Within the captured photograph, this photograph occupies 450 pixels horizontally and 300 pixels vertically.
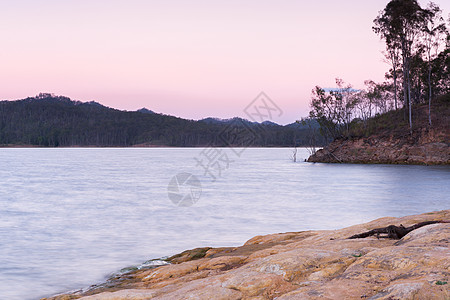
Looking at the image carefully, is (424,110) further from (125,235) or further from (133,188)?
(125,235)

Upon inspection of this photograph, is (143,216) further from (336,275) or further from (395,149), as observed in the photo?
(395,149)

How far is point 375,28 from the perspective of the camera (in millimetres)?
60469

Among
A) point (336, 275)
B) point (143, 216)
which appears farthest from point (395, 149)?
point (336, 275)

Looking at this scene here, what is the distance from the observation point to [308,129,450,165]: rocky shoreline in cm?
5078

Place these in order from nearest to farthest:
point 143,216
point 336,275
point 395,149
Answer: point 336,275 < point 143,216 < point 395,149

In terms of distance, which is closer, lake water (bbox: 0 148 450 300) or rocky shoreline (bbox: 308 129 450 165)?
lake water (bbox: 0 148 450 300)

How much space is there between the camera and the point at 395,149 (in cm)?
5503

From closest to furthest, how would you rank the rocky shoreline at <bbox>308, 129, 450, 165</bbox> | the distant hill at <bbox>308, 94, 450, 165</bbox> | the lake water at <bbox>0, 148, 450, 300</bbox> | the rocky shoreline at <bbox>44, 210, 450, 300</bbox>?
1. the rocky shoreline at <bbox>44, 210, 450, 300</bbox>
2. the lake water at <bbox>0, 148, 450, 300</bbox>
3. the rocky shoreline at <bbox>308, 129, 450, 165</bbox>
4. the distant hill at <bbox>308, 94, 450, 165</bbox>


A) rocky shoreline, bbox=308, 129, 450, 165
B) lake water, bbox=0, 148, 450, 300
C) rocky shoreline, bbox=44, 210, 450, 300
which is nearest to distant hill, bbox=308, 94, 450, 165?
rocky shoreline, bbox=308, 129, 450, 165

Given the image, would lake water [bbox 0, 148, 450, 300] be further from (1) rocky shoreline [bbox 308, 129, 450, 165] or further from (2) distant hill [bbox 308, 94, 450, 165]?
(2) distant hill [bbox 308, 94, 450, 165]

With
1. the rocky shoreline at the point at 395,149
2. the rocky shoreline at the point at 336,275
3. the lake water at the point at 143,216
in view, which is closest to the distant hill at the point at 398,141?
the rocky shoreline at the point at 395,149

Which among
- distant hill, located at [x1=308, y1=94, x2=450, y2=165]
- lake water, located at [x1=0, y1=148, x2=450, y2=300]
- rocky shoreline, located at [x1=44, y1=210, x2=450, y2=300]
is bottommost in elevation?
lake water, located at [x1=0, y1=148, x2=450, y2=300]

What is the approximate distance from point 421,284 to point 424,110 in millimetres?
62693

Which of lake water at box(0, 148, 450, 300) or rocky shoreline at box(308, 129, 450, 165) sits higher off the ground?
rocky shoreline at box(308, 129, 450, 165)
